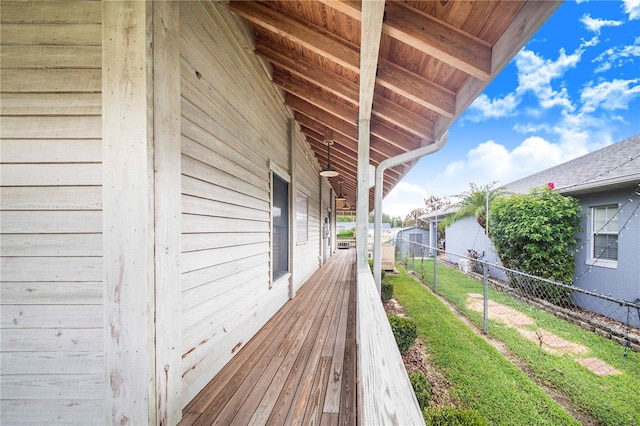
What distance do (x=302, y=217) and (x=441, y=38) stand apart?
154 inches

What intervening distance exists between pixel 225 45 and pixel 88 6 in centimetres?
99

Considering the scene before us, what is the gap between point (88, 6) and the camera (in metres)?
1.32

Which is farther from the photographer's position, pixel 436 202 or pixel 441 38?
pixel 436 202

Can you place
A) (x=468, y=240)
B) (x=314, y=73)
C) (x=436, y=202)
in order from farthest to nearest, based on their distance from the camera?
(x=436, y=202)
(x=468, y=240)
(x=314, y=73)

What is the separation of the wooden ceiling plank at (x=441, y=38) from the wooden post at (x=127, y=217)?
156cm

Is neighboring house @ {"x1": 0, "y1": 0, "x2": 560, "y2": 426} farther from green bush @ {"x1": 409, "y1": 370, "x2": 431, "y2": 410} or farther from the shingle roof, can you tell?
the shingle roof

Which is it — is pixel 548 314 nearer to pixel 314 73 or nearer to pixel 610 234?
pixel 610 234

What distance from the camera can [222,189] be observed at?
2102 mm

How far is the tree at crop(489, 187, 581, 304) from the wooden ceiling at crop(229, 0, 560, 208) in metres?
A: 4.47

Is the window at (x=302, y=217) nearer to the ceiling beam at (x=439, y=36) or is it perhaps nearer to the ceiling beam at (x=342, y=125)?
the ceiling beam at (x=342, y=125)

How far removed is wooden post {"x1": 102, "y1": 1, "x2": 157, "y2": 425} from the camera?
4.06 ft

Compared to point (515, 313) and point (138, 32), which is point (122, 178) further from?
point (515, 313)

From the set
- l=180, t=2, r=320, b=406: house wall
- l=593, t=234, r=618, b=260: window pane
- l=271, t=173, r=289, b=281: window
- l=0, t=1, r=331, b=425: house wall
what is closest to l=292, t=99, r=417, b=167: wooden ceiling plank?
l=180, t=2, r=320, b=406: house wall

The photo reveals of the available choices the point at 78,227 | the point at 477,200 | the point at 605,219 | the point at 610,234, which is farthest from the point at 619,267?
the point at 78,227
